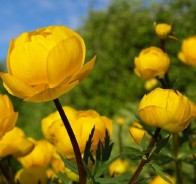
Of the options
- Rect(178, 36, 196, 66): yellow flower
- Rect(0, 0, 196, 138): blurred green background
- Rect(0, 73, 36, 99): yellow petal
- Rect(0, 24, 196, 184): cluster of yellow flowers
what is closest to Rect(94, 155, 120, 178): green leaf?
Rect(0, 24, 196, 184): cluster of yellow flowers

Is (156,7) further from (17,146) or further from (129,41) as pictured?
(17,146)

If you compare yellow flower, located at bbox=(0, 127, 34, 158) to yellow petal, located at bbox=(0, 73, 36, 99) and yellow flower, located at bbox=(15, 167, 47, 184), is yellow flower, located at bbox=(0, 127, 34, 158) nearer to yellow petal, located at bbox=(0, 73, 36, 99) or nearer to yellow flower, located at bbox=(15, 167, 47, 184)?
yellow flower, located at bbox=(15, 167, 47, 184)

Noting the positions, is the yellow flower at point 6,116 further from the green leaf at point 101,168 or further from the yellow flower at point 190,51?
the yellow flower at point 190,51

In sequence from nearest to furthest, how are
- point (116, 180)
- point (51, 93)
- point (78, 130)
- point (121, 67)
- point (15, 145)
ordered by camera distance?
point (51, 93), point (116, 180), point (78, 130), point (15, 145), point (121, 67)

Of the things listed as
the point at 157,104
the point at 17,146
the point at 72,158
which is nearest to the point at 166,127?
the point at 157,104

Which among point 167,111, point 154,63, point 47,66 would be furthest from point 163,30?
point 47,66

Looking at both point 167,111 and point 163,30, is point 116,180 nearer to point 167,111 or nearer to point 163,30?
point 167,111
